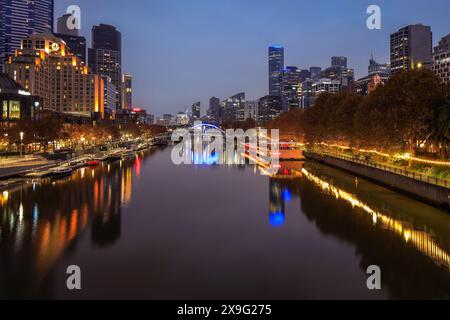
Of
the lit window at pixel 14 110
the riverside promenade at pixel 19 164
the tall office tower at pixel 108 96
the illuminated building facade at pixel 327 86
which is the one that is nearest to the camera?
the riverside promenade at pixel 19 164

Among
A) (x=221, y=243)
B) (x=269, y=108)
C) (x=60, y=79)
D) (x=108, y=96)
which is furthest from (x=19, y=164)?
(x=269, y=108)

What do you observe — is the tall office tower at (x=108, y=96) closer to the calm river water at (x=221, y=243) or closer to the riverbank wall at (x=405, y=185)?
the riverbank wall at (x=405, y=185)

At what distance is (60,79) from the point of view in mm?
108500

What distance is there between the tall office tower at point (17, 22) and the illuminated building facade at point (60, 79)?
4250 cm

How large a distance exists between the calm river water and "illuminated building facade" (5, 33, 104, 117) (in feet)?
252

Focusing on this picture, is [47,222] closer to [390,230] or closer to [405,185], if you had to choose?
[390,230]

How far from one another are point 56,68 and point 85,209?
9655 centimetres

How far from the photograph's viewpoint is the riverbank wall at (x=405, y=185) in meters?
20.2

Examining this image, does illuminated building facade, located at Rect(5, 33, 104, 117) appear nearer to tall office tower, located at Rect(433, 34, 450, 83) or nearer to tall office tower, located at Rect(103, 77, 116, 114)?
tall office tower, located at Rect(103, 77, 116, 114)

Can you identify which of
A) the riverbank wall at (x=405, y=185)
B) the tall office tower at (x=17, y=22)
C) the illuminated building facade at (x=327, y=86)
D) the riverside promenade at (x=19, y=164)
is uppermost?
the tall office tower at (x=17, y=22)

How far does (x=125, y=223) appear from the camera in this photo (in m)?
19.2

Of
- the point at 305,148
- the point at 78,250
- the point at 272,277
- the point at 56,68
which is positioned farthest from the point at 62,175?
the point at 56,68

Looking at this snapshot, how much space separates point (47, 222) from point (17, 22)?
161 m

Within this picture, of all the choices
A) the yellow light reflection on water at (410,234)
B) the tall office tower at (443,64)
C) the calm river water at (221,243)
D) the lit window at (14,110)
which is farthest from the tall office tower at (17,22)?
the yellow light reflection on water at (410,234)
